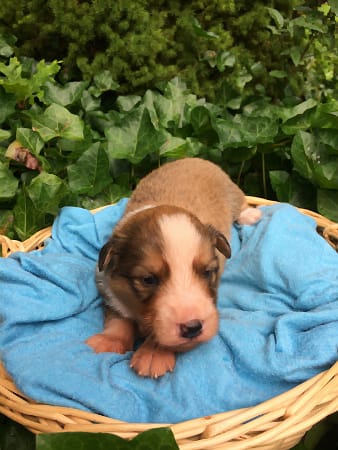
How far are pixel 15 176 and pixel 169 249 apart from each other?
220cm

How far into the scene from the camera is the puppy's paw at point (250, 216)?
3.88 m

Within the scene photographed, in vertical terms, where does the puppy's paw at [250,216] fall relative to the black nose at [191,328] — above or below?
below

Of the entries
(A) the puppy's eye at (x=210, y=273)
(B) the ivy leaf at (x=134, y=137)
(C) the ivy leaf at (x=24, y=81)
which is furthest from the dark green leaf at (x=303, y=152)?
(C) the ivy leaf at (x=24, y=81)

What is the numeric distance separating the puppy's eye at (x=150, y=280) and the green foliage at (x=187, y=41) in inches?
105

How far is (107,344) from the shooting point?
2746mm

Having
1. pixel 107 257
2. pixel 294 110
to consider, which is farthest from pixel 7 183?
pixel 294 110

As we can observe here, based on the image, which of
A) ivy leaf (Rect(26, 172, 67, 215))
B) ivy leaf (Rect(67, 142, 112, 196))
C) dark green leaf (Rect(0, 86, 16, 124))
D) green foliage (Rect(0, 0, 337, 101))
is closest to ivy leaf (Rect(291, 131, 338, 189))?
green foliage (Rect(0, 0, 337, 101))

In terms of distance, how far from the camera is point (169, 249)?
2535 mm

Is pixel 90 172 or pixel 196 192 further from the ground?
pixel 196 192

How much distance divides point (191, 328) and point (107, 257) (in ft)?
2.27

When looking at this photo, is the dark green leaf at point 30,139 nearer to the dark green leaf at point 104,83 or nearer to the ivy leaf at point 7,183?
the ivy leaf at point 7,183

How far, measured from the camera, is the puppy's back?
3490 millimetres

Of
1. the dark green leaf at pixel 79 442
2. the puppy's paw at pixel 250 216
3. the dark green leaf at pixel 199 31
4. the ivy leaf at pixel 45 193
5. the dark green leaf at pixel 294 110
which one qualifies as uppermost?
the dark green leaf at pixel 199 31

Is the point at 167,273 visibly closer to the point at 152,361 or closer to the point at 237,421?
the point at 152,361
